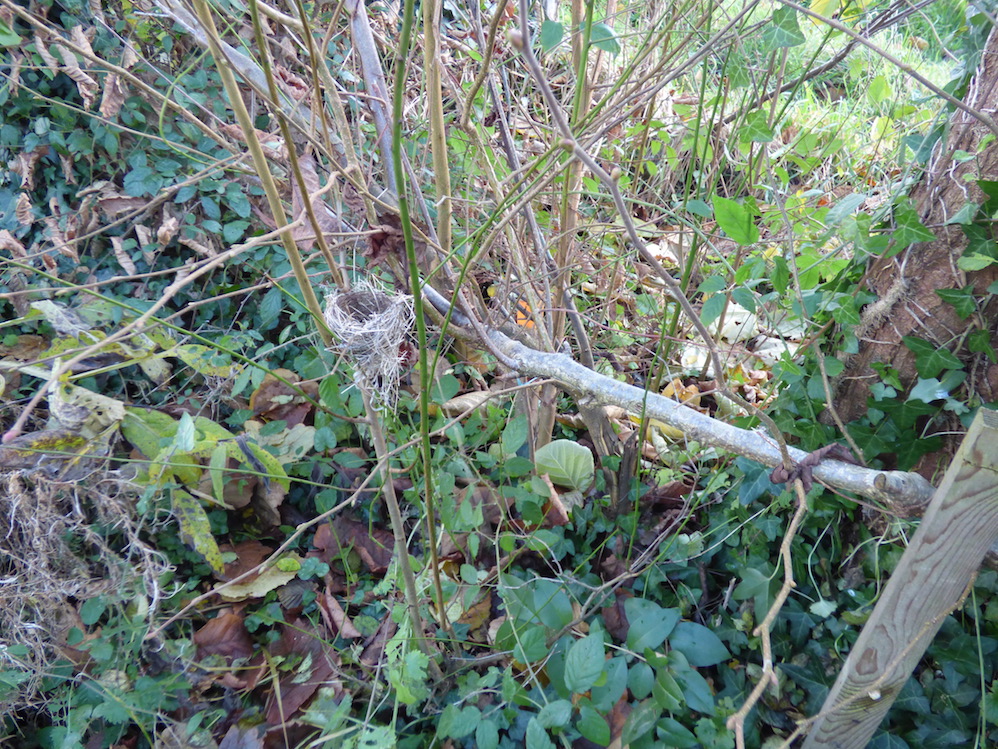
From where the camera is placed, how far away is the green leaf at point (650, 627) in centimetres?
126

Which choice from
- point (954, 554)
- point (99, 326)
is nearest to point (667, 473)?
point (954, 554)

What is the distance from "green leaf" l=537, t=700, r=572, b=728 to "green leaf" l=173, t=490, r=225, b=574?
1026 mm

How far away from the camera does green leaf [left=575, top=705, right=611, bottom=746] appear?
1121mm

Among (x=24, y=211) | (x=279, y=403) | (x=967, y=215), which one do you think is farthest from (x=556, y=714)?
(x=24, y=211)

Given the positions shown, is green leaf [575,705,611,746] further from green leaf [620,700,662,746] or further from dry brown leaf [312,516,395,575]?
dry brown leaf [312,516,395,575]

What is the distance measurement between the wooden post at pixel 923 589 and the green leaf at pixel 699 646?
0.74ft

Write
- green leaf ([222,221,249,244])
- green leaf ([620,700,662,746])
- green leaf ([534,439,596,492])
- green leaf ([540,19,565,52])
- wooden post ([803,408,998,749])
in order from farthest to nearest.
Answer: green leaf ([222,221,249,244]) < green leaf ([534,439,596,492]) < green leaf ([620,700,662,746]) < green leaf ([540,19,565,52]) < wooden post ([803,408,998,749])

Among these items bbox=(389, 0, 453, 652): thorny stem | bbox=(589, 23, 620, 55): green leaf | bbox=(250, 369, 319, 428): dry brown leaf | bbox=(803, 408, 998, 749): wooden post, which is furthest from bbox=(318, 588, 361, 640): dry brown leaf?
bbox=(589, 23, 620, 55): green leaf

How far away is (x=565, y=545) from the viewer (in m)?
1.69

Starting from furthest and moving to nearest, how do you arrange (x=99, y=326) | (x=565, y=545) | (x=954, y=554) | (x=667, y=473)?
(x=99, y=326) → (x=667, y=473) → (x=565, y=545) → (x=954, y=554)

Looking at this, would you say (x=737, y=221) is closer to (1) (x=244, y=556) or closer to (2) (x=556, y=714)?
(2) (x=556, y=714)

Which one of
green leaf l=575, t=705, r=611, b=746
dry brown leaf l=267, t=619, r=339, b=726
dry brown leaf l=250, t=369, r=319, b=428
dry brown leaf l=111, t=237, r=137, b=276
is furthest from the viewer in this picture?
dry brown leaf l=111, t=237, r=137, b=276

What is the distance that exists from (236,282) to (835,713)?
2462 millimetres

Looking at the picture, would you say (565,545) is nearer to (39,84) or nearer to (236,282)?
(236,282)
